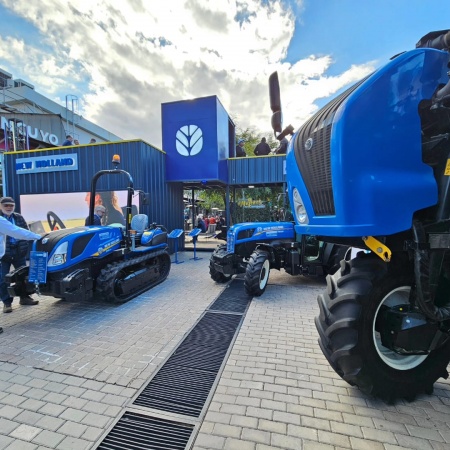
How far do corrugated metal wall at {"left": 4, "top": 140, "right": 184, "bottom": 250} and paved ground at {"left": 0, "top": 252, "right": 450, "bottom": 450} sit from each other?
5.41 meters

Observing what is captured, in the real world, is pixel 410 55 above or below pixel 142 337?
above

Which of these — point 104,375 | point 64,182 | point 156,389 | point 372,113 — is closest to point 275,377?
point 156,389

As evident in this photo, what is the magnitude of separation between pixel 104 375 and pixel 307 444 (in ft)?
6.55

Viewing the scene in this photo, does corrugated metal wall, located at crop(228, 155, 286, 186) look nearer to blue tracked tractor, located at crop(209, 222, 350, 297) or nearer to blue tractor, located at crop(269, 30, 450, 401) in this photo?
blue tracked tractor, located at crop(209, 222, 350, 297)

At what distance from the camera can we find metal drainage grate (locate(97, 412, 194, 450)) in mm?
1936

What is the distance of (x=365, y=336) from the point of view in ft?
6.79

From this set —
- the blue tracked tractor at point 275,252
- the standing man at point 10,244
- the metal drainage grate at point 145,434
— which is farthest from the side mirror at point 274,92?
the standing man at point 10,244

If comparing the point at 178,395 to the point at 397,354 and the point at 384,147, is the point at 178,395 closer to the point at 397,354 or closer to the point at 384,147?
the point at 397,354

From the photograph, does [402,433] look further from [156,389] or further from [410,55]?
[410,55]

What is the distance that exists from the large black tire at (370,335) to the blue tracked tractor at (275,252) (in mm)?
3082

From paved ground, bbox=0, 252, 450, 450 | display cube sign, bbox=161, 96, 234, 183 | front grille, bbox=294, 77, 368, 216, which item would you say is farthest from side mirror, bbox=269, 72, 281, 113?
display cube sign, bbox=161, 96, 234, 183

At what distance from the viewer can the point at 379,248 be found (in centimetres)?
195

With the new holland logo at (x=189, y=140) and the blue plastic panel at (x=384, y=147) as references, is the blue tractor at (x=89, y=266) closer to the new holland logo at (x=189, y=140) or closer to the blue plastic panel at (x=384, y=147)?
the blue plastic panel at (x=384, y=147)

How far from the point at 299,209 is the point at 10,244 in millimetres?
4990
